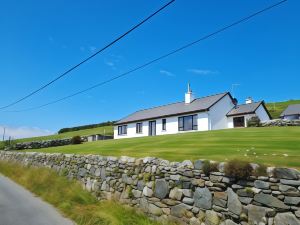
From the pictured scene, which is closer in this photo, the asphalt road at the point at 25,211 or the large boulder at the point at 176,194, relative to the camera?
the large boulder at the point at 176,194

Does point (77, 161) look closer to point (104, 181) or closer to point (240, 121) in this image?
point (104, 181)

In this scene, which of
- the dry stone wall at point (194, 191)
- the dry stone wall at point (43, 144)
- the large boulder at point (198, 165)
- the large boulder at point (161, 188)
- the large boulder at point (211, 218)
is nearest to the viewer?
the dry stone wall at point (194, 191)

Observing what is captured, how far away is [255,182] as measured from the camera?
724cm

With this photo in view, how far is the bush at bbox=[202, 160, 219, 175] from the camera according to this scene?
8312 millimetres

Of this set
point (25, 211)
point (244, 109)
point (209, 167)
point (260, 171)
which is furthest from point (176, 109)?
point (260, 171)

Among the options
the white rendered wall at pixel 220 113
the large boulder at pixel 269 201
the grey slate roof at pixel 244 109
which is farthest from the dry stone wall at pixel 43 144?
the large boulder at pixel 269 201

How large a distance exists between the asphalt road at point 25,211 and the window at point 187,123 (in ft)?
81.7

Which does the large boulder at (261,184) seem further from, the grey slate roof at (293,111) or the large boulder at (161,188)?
the grey slate roof at (293,111)

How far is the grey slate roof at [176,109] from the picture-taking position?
38109 mm

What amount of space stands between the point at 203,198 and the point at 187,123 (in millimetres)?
30480

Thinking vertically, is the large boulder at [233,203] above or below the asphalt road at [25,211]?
above

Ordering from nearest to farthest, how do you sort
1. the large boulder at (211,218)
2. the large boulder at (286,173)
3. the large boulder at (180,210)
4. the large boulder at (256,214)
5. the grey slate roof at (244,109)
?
the large boulder at (286,173)
the large boulder at (256,214)
the large boulder at (211,218)
the large boulder at (180,210)
the grey slate roof at (244,109)

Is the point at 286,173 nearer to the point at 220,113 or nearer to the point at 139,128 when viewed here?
the point at 220,113

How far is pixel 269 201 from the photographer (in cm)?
689
